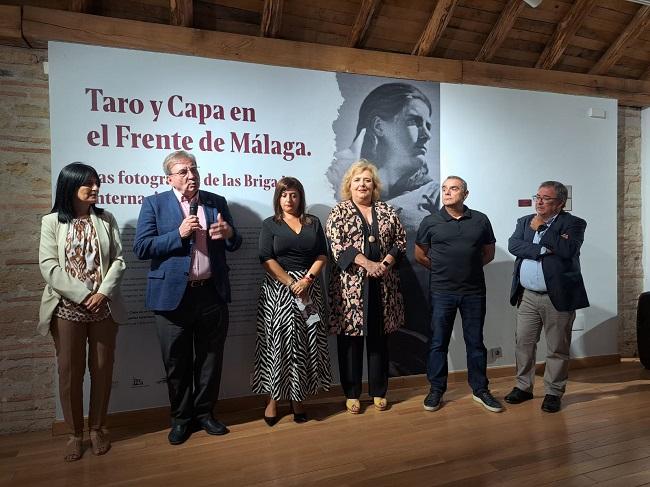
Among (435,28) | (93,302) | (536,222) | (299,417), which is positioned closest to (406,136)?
(435,28)

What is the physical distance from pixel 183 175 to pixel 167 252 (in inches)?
19.5

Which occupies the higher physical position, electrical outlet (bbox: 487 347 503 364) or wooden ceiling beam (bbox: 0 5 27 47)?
wooden ceiling beam (bbox: 0 5 27 47)

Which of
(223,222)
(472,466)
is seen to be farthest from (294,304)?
(472,466)

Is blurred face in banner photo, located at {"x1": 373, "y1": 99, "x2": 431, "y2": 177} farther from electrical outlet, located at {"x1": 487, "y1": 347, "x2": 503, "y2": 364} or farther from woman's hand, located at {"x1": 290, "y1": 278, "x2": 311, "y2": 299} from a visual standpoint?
electrical outlet, located at {"x1": 487, "y1": 347, "x2": 503, "y2": 364}

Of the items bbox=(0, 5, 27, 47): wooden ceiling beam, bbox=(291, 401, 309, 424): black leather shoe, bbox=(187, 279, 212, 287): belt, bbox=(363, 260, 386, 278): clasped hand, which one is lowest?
bbox=(291, 401, 309, 424): black leather shoe

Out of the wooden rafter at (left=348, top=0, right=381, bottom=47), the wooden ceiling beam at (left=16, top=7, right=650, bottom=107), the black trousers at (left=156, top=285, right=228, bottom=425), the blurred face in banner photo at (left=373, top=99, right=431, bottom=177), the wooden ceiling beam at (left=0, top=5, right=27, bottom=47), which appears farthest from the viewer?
the blurred face in banner photo at (left=373, top=99, right=431, bottom=177)

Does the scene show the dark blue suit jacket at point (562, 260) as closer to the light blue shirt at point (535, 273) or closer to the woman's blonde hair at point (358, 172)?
the light blue shirt at point (535, 273)

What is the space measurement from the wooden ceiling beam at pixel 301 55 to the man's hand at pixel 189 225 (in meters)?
1.41

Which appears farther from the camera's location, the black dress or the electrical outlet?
the electrical outlet

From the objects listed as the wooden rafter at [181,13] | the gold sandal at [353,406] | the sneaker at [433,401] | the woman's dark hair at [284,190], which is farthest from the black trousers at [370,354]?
the wooden rafter at [181,13]

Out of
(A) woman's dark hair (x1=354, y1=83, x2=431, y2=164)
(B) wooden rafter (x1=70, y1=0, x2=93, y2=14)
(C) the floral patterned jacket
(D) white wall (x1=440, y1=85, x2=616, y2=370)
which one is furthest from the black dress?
(B) wooden rafter (x1=70, y1=0, x2=93, y2=14)

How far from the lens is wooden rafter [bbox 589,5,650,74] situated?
4055mm

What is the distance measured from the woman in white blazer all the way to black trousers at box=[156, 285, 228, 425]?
1.08 feet

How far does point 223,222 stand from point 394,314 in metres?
1.38
